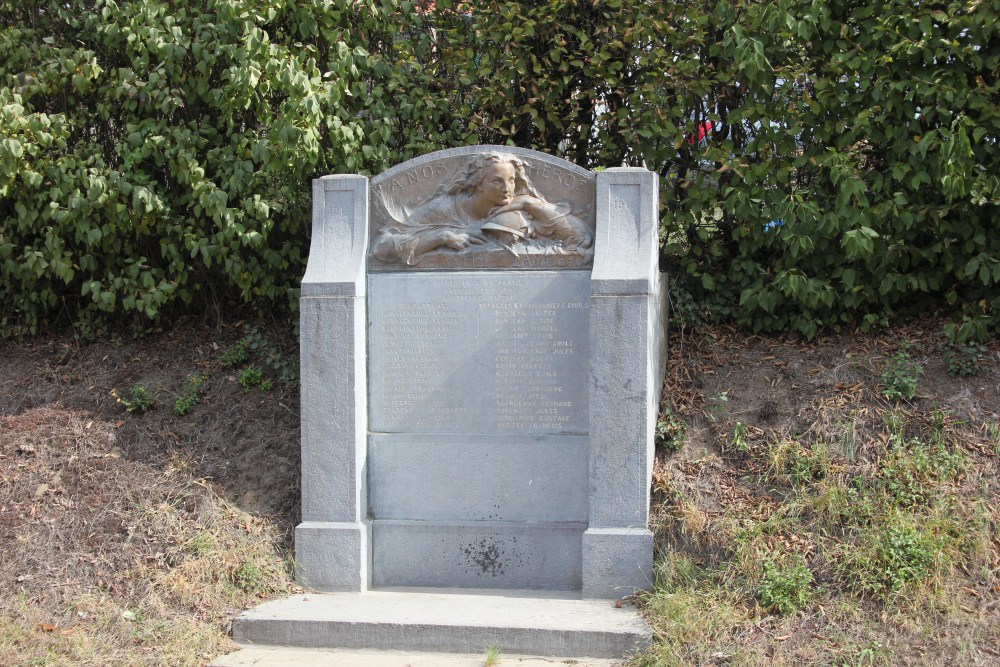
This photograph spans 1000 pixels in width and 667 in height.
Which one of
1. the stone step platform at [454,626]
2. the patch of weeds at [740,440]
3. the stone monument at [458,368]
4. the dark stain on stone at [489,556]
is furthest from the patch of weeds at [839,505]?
the dark stain on stone at [489,556]

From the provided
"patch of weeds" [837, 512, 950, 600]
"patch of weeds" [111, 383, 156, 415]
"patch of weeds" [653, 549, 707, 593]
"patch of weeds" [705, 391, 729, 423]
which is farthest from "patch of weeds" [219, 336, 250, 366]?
"patch of weeds" [837, 512, 950, 600]

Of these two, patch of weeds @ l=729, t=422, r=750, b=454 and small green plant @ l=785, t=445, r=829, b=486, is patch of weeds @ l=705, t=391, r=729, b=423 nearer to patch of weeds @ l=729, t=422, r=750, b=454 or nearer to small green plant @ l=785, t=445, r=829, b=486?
patch of weeds @ l=729, t=422, r=750, b=454

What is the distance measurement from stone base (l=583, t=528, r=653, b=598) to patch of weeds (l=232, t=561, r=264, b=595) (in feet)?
6.15

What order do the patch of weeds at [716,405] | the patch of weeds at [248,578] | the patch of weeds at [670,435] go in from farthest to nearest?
the patch of weeds at [716,405] → the patch of weeds at [670,435] → the patch of weeds at [248,578]

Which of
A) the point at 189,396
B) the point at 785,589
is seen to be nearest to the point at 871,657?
the point at 785,589

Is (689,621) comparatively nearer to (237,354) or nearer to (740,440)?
(740,440)

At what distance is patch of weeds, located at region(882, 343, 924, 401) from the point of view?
6.24 m

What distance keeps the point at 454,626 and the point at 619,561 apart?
1039mm

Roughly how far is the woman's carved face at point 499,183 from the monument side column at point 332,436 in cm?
92

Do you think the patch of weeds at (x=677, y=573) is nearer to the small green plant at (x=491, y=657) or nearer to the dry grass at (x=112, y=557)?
the small green plant at (x=491, y=657)

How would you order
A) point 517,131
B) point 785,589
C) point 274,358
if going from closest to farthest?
point 785,589, point 274,358, point 517,131

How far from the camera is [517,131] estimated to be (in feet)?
26.2

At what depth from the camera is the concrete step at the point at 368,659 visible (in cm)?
506

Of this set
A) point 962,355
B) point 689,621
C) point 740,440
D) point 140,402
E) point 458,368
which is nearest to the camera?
point 689,621
